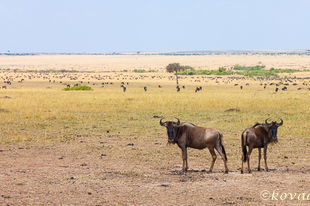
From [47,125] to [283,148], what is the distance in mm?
9743

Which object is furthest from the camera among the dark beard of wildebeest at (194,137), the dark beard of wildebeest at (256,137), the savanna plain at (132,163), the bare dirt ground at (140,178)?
the dark beard of wildebeest at (256,137)

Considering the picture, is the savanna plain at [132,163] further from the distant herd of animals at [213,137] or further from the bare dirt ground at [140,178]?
the distant herd of animals at [213,137]

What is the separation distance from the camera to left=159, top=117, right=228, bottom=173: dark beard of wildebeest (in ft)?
34.6

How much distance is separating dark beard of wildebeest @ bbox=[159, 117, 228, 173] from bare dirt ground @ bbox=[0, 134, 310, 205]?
508 mm

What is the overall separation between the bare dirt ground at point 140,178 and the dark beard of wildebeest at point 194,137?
51 cm

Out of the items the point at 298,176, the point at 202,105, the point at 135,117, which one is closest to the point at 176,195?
the point at 298,176

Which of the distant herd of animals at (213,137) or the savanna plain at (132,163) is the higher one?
the distant herd of animals at (213,137)

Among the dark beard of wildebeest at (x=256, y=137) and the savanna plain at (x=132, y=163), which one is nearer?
the savanna plain at (x=132, y=163)

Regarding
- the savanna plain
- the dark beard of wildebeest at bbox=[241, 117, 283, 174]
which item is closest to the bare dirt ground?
the savanna plain

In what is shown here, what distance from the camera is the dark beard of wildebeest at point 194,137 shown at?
34.6 ft

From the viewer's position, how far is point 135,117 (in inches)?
856

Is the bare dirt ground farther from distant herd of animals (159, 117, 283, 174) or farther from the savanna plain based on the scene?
distant herd of animals (159, 117, 283, 174)

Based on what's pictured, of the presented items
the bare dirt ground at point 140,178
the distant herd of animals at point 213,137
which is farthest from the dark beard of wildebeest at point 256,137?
the bare dirt ground at point 140,178

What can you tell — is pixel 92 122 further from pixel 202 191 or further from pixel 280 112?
pixel 202 191
